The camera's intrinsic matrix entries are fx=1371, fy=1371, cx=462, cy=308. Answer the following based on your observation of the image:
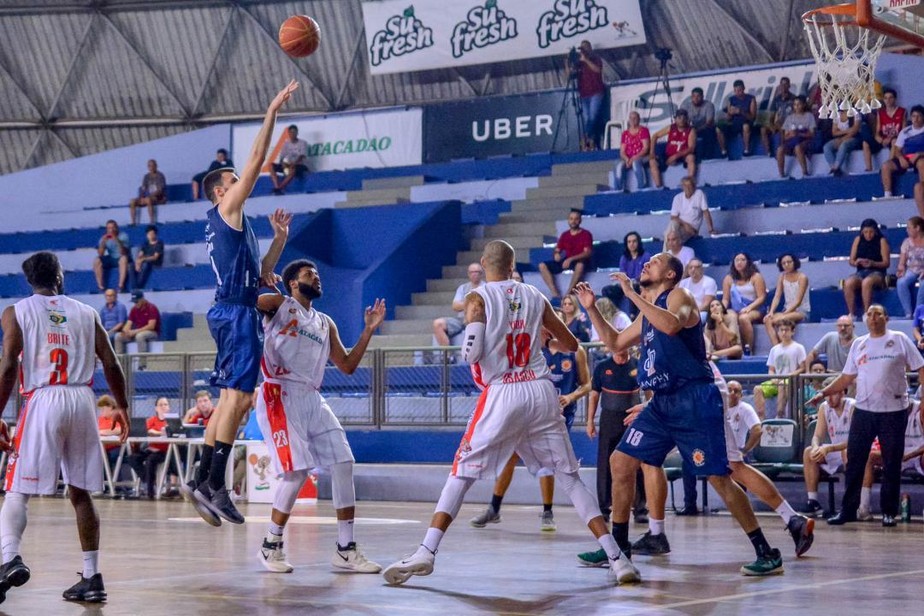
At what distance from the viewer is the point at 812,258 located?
20516 mm

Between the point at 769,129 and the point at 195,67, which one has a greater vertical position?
the point at 195,67

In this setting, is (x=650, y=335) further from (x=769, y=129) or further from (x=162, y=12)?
(x=162, y=12)

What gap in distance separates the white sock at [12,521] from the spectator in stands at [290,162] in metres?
21.1

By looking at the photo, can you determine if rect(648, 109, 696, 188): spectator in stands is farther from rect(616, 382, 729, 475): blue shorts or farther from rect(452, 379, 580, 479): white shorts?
rect(452, 379, 580, 479): white shorts

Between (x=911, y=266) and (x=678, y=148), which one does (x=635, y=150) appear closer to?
(x=678, y=148)

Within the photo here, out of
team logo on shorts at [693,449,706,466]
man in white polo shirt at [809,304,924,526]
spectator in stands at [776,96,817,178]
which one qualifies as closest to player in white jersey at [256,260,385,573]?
team logo on shorts at [693,449,706,466]

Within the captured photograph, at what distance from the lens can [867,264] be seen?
722 inches

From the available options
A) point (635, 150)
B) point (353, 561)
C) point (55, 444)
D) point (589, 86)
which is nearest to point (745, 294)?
point (635, 150)

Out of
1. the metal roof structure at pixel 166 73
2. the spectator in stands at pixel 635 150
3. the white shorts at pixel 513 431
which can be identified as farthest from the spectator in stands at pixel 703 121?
the white shorts at pixel 513 431

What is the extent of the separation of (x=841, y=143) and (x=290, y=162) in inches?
472

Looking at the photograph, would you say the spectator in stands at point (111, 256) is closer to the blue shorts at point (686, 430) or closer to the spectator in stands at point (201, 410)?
the spectator in stands at point (201, 410)

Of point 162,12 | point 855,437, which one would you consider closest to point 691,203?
point 855,437

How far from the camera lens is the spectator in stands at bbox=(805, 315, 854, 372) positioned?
16047 millimetres

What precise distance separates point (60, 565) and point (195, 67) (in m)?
24.1
